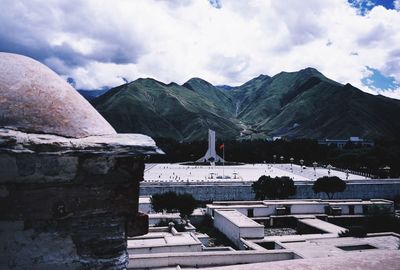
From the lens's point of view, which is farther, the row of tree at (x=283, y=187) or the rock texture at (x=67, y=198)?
the row of tree at (x=283, y=187)

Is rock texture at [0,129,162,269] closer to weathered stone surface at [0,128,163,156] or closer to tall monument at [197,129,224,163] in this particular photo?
weathered stone surface at [0,128,163,156]

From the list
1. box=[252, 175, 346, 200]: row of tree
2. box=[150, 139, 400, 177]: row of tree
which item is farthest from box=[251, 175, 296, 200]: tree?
box=[150, 139, 400, 177]: row of tree

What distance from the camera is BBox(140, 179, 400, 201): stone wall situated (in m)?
29.6

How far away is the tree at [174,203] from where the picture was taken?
23594 mm

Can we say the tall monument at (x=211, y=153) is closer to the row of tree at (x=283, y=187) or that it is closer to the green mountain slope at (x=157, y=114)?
the row of tree at (x=283, y=187)

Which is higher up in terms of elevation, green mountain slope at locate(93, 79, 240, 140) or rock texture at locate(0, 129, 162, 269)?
green mountain slope at locate(93, 79, 240, 140)

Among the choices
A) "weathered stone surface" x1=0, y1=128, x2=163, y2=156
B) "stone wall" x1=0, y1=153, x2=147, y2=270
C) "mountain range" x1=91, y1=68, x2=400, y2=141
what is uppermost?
"mountain range" x1=91, y1=68, x2=400, y2=141

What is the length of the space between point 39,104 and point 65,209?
0.68 m

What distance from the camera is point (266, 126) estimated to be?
151500 millimetres

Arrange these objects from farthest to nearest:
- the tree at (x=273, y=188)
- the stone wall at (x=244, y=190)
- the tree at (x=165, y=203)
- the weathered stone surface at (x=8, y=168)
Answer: the stone wall at (x=244, y=190) → the tree at (x=273, y=188) → the tree at (x=165, y=203) → the weathered stone surface at (x=8, y=168)

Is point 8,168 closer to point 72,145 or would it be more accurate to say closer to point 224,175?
point 72,145

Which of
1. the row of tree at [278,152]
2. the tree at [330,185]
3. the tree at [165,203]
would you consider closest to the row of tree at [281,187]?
the tree at [330,185]

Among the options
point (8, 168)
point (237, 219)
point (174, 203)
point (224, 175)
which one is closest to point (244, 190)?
point (174, 203)

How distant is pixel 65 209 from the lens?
89.9 inches
